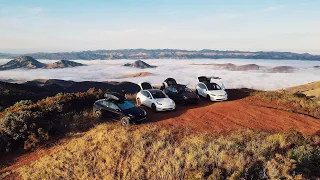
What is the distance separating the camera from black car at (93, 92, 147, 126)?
652 inches

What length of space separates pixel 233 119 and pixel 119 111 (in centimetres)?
740

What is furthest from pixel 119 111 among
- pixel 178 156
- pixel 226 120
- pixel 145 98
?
pixel 226 120

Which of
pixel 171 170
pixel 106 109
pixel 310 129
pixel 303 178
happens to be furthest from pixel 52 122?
pixel 310 129

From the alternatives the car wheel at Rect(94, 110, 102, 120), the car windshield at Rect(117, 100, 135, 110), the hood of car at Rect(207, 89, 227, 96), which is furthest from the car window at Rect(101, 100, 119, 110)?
the hood of car at Rect(207, 89, 227, 96)

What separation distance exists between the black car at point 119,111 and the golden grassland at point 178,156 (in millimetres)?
1528

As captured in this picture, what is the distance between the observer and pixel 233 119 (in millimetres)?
17891

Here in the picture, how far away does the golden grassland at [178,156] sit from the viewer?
35.4 ft

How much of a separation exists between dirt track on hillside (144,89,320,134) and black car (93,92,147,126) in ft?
4.03

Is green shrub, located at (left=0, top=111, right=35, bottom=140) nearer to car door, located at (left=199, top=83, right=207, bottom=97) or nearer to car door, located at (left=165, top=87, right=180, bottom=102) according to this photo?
car door, located at (left=165, top=87, right=180, bottom=102)

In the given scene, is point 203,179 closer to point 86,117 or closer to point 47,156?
point 47,156

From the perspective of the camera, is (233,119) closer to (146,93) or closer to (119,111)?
(146,93)

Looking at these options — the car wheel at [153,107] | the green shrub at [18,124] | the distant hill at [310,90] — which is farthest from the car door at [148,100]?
the distant hill at [310,90]

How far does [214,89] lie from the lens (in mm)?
24344

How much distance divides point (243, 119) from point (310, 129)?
3905mm
